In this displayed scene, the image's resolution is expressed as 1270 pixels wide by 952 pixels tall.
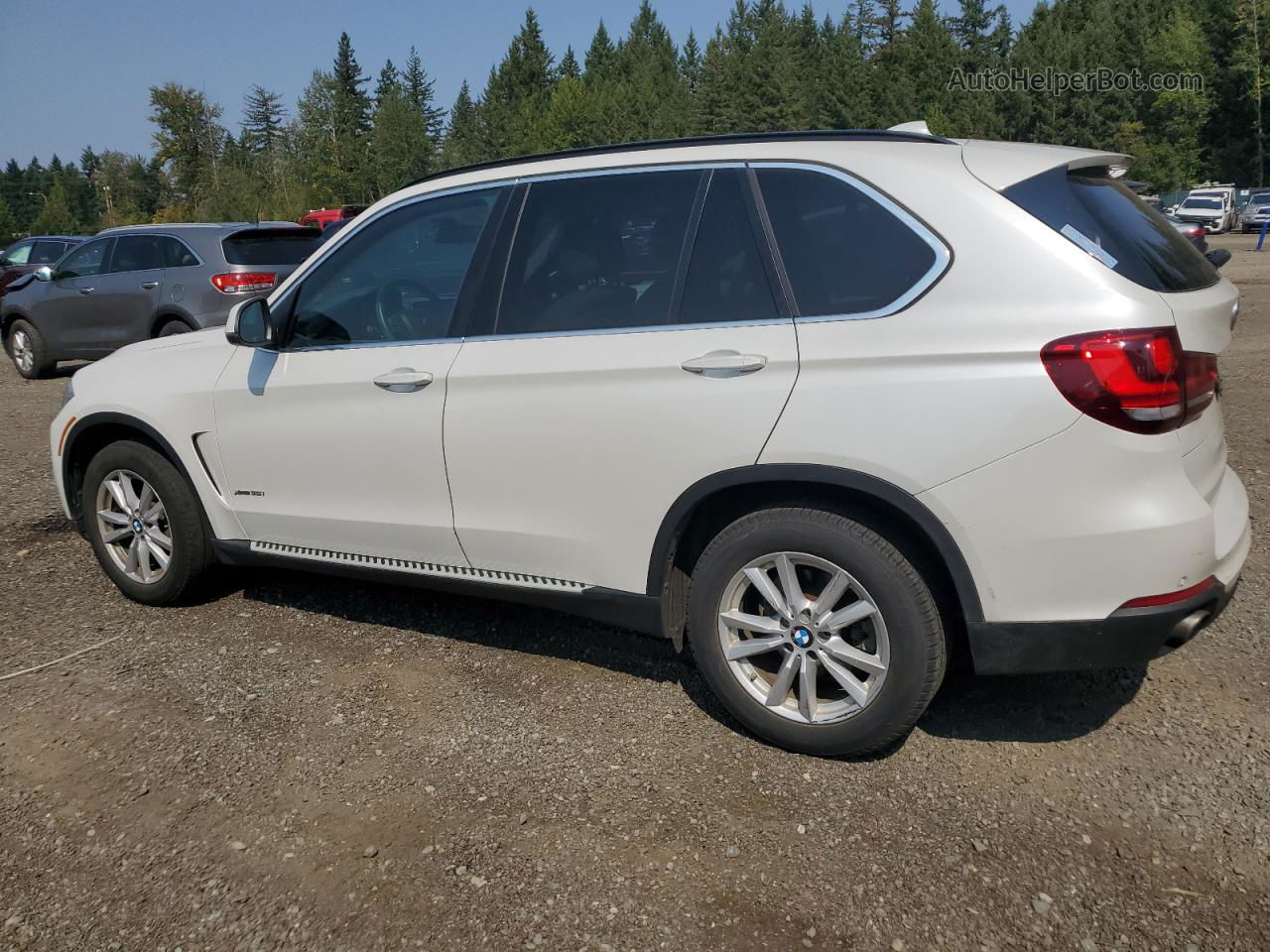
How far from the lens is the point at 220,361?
440 centimetres

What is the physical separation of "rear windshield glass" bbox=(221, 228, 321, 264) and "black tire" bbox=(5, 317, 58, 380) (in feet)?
12.0

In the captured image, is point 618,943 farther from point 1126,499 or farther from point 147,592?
point 147,592

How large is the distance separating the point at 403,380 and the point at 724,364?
4.03ft

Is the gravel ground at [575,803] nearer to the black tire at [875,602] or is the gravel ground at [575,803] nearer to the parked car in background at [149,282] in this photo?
the black tire at [875,602]

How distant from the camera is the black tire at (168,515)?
4.56m

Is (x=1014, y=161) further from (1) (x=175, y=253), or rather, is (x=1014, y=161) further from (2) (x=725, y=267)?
(1) (x=175, y=253)

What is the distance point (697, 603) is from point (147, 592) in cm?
268

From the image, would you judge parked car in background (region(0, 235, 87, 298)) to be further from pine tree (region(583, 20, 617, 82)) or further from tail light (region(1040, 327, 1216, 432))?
pine tree (region(583, 20, 617, 82))

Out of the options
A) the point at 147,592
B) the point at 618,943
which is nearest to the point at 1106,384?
the point at 618,943

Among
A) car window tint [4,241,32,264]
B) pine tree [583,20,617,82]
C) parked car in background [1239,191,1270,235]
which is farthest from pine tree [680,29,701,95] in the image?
car window tint [4,241,32,264]

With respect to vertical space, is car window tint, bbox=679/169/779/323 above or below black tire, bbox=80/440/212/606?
above

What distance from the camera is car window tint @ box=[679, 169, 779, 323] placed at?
3.29 m

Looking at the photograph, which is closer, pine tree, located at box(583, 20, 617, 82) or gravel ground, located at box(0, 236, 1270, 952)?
gravel ground, located at box(0, 236, 1270, 952)

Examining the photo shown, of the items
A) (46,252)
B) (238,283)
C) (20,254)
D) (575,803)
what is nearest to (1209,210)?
(46,252)
